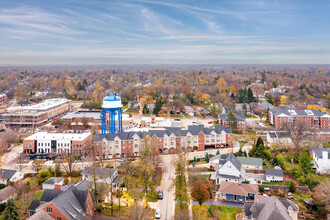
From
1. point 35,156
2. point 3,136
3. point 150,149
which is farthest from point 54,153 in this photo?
point 150,149

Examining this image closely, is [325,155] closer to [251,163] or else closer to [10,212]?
[251,163]

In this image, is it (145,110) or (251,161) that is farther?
(145,110)

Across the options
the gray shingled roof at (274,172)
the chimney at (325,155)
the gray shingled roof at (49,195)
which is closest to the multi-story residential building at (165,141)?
the gray shingled roof at (274,172)

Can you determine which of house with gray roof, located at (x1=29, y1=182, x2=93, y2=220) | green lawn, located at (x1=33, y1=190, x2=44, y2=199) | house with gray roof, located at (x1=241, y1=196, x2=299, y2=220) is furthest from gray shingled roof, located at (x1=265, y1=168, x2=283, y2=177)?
green lawn, located at (x1=33, y1=190, x2=44, y2=199)

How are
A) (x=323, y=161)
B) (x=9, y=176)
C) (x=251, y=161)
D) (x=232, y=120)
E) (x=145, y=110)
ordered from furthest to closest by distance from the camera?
(x=145, y=110)
(x=232, y=120)
(x=251, y=161)
(x=323, y=161)
(x=9, y=176)

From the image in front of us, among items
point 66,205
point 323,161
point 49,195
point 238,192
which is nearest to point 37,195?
point 49,195

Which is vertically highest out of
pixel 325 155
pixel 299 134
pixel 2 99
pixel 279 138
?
pixel 2 99

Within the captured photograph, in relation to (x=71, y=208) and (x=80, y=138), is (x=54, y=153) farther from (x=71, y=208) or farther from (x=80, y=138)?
(x=71, y=208)
